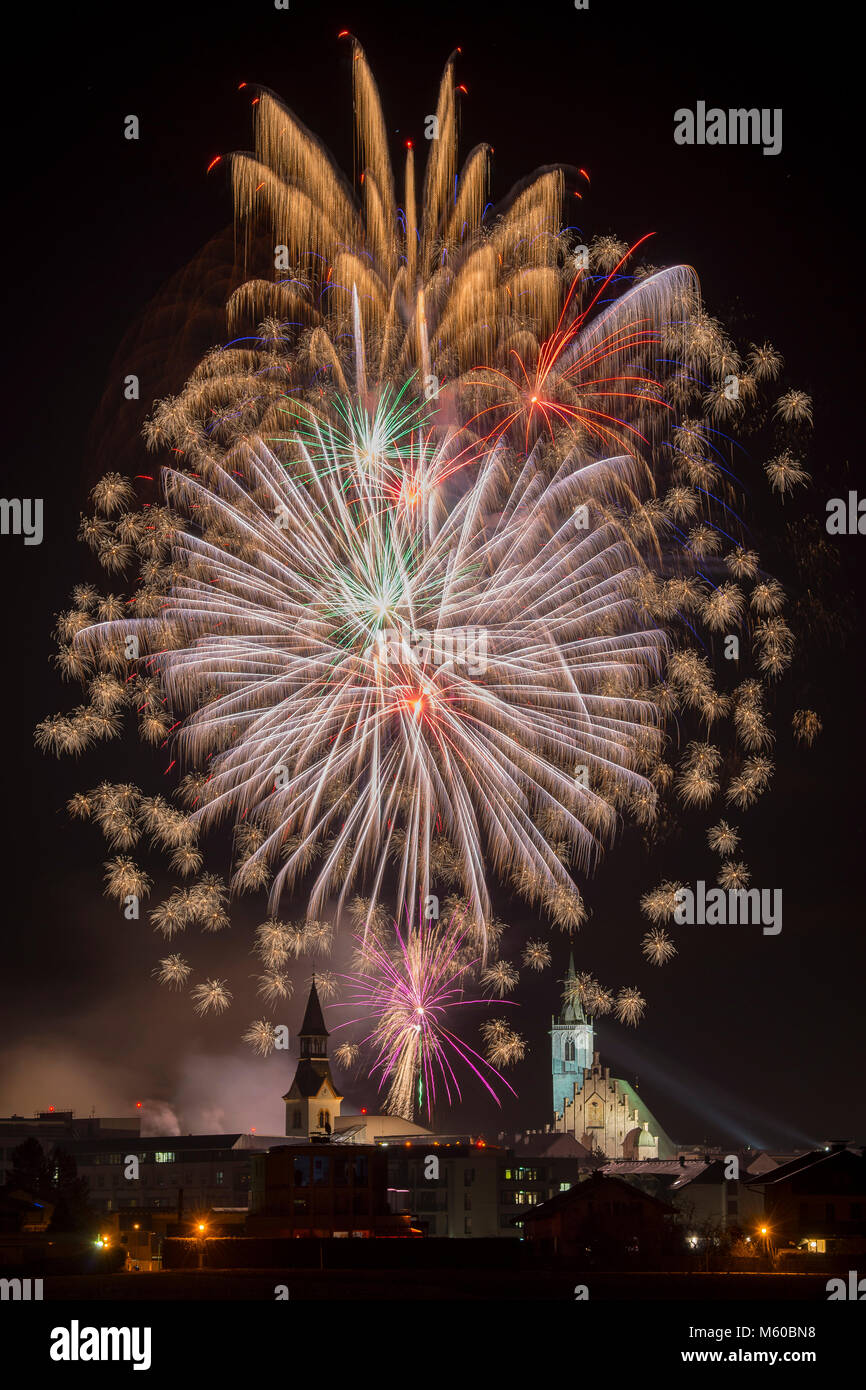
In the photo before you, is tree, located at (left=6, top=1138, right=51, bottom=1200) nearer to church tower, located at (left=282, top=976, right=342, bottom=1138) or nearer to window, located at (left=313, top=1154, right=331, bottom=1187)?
window, located at (left=313, top=1154, right=331, bottom=1187)

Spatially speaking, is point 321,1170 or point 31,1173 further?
point 31,1173

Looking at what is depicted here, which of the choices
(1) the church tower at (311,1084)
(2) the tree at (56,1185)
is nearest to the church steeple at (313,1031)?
(1) the church tower at (311,1084)

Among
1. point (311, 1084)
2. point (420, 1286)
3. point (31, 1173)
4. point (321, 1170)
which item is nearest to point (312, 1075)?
point (311, 1084)

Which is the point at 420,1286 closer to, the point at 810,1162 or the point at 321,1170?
the point at 321,1170

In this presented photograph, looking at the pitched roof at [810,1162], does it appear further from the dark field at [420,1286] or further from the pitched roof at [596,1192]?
the dark field at [420,1286]

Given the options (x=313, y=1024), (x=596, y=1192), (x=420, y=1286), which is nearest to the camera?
(x=420, y=1286)

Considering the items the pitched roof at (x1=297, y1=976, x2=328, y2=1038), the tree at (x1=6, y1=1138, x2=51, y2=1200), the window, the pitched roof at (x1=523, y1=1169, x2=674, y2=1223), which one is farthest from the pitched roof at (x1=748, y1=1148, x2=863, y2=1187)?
the pitched roof at (x1=297, y1=976, x2=328, y2=1038)

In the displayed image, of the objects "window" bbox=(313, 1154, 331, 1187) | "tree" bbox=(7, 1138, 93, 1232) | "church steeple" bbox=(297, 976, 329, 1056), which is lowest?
"tree" bbox=(7, 1138, 93, 1232)

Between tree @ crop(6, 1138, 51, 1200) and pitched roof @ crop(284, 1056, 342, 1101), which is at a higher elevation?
pitched roof @ crop(284, 1056, 342, 1101)
